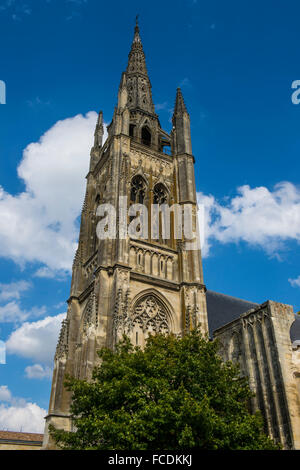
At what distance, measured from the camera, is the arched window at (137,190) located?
28573 millimetres

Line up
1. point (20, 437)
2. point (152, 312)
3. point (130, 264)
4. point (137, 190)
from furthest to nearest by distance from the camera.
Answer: point (137, 190) → point (20, 437) → point (130, 264) → point (152, 312)

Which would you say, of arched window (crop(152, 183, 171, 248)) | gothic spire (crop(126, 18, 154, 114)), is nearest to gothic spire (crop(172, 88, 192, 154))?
gothic spire (crop(126, 18, 154, 114))

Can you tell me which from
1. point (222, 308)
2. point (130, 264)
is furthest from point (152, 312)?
point (222, 308)

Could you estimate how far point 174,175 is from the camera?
3100 centimetres

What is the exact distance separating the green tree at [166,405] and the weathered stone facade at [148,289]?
8.60 feet

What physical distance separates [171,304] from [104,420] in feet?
40.5

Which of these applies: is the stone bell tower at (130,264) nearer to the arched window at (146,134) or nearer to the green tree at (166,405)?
the arched window at (146,134)

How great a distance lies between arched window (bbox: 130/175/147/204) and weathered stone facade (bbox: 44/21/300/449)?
0.07m

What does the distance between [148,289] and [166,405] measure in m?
11.9

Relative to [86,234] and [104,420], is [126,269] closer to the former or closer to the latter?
[86,234]

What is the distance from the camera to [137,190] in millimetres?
28969

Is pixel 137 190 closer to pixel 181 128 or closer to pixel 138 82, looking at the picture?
pixel 181 128

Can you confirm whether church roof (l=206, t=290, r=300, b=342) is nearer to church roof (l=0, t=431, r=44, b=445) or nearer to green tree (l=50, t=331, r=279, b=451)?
green tree (l=50, t=331, r=279, b=451)
